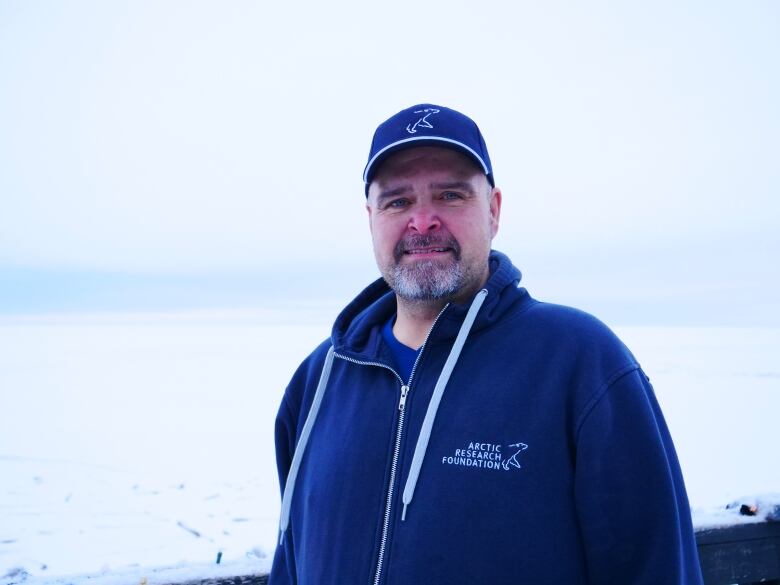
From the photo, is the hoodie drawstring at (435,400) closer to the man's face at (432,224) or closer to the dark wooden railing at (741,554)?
the man's face at (432,224)

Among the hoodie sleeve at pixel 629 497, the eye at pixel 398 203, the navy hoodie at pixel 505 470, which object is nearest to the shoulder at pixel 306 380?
the navy hoodie at pixel 505 470

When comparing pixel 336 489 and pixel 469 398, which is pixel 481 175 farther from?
pixel 336 489

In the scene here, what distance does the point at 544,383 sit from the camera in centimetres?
133

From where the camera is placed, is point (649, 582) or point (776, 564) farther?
point (776, 564)

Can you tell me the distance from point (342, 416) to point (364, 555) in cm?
37

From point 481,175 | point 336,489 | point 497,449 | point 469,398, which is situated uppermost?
point 481,175

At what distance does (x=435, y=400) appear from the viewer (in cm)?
141

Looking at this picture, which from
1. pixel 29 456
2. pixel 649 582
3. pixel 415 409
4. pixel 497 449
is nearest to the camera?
pixel 649 582

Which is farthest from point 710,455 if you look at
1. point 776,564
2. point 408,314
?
point 408,314

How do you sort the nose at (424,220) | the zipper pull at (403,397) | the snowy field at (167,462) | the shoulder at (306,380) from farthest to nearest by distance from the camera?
the snowy field at (167,462) < the shoulder at (306,380) < the nose at (424,220) < the zipper pull at (403,397)

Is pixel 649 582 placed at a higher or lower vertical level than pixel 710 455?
higher

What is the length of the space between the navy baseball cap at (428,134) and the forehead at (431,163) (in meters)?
0.02

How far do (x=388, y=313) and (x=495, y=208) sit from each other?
47 centimetres

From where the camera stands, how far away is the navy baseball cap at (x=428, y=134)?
1584 mm
